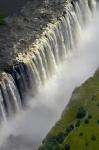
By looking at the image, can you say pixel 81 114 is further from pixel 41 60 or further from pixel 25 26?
pixel 25 26

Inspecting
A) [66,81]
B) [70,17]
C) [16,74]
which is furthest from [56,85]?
[70,17]

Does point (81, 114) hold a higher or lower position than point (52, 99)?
lower

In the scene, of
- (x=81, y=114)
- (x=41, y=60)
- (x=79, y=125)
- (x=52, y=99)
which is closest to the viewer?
(x=79, y=125)

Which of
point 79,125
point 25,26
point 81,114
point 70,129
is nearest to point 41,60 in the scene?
point 25,26

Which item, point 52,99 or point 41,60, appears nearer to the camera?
point 52,99

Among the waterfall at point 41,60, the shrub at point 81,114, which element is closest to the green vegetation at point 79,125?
the shrub at point 81,114

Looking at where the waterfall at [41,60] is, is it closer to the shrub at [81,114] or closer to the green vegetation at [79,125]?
the green vegetation at [79,125]
